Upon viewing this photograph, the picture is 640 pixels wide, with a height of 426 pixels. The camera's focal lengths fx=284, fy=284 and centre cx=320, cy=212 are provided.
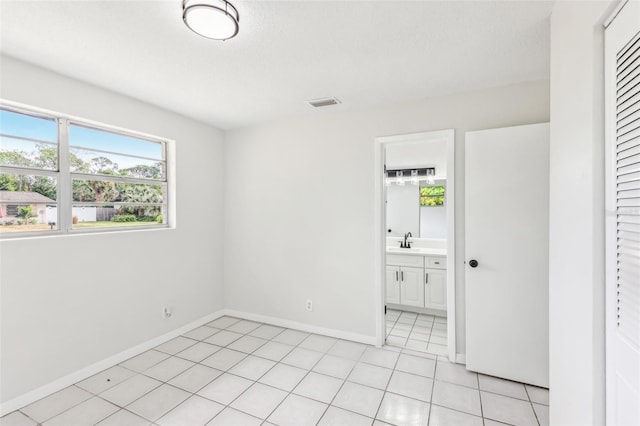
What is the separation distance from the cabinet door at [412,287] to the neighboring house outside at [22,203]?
3.79 metres

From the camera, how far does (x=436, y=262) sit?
3676 millimetres

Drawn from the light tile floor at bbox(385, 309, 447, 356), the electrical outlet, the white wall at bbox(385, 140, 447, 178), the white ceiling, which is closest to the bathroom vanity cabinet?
the light tile floor at bbox(385, 309, 447, 356)

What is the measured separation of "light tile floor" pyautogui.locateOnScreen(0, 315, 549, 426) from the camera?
1913 mm

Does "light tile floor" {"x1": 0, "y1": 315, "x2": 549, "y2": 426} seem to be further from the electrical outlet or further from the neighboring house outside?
the neighboring house outside

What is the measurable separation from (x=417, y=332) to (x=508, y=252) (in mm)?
1491

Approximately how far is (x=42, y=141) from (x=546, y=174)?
3.97m

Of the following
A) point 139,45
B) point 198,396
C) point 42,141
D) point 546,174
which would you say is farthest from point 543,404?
point 42,141

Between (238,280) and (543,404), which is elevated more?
(238,280)

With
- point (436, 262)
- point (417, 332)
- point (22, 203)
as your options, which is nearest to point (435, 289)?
point (436, 262)

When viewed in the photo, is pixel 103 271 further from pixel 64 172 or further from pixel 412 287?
pixel 412 287


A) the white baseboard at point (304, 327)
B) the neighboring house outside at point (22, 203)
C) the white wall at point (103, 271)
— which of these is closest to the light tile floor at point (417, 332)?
the white baseboard at point (304, 327)

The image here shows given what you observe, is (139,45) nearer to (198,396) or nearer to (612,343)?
(198,396)

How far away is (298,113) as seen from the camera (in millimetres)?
3207

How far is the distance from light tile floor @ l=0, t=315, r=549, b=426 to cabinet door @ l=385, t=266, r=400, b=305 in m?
1.10
